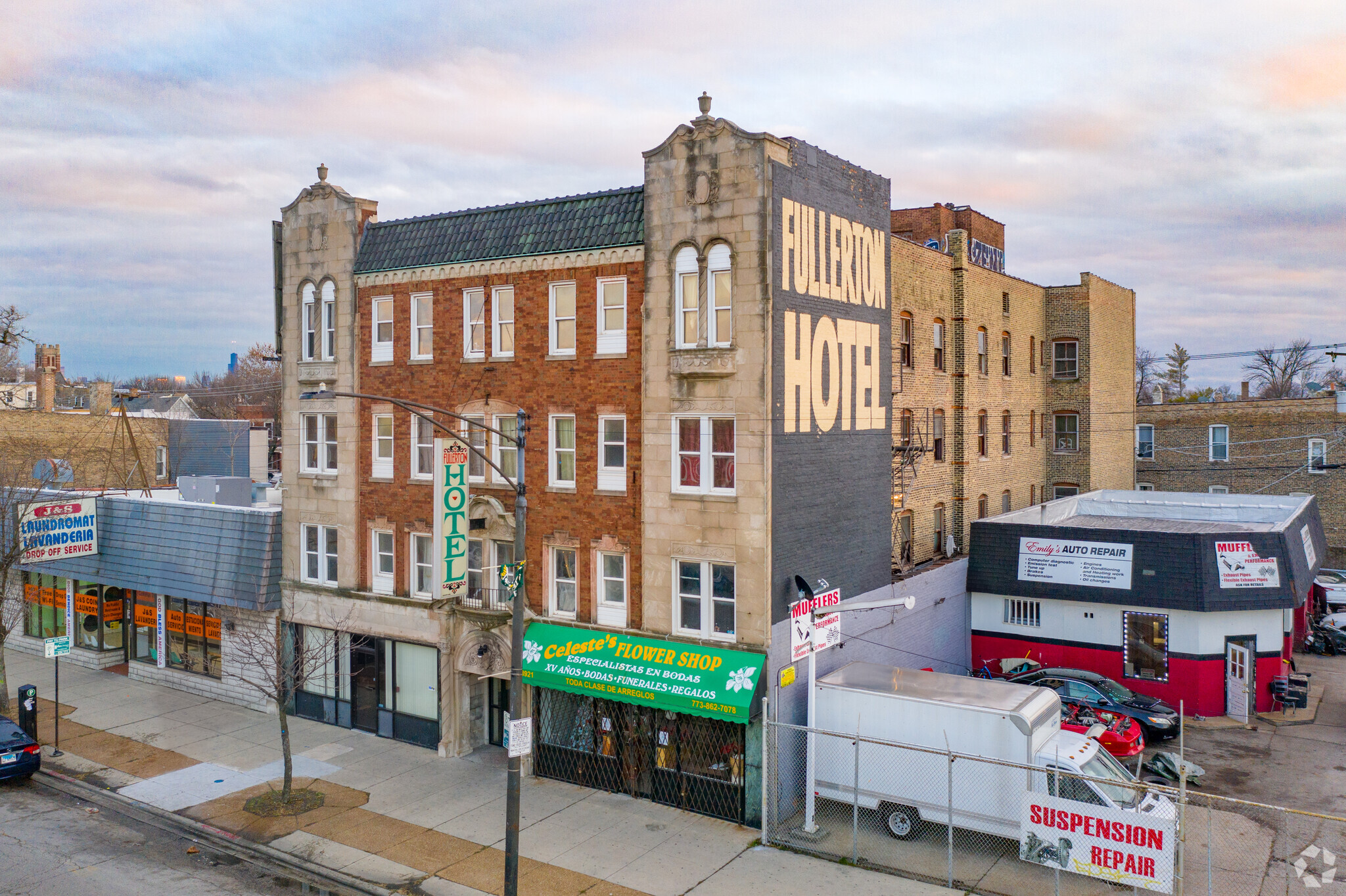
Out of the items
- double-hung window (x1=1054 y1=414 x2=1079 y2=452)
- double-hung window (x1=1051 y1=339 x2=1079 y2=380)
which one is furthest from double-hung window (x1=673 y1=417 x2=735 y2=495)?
double-hung window (x1=1054 y1=414 x2=1079 y2=452)

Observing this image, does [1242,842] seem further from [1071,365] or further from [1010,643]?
[1071,365]

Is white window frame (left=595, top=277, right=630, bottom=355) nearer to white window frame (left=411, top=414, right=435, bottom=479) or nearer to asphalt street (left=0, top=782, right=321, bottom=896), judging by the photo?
white window frame (left=411, top=414, right=435, bottom=479)

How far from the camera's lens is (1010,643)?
29078mm

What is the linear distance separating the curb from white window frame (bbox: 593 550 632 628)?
724 centimetres

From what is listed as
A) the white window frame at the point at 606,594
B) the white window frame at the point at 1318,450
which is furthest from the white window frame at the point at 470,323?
the white window frame at the point at 1318,450

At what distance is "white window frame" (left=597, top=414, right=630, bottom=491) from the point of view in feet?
69.9

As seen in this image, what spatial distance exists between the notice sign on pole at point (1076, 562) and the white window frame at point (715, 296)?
14.1 meters

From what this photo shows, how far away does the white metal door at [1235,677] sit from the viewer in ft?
84.9

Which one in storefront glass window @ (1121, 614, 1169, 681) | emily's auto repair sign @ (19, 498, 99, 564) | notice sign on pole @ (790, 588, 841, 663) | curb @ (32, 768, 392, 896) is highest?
emily's auto repair sign @ (19, 498, 99, 564)

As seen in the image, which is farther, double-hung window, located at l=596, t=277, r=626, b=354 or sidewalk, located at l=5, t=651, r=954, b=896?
double-hung window, located at l=596, t=277, r=626, b=354

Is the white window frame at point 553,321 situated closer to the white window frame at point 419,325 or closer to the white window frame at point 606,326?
the white window frame at point 606,326

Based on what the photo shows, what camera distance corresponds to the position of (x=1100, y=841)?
49.5 ft

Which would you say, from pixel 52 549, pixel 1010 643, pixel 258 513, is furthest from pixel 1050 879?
pixel 52 549

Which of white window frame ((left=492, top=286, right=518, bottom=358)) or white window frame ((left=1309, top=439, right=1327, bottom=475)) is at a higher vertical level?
white window frame ((left=492, top=286, right=518, bottom=358))
